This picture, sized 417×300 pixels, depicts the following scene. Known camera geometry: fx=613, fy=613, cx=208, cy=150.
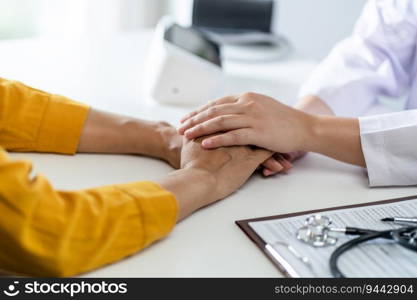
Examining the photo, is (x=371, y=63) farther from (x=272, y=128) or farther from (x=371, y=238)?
(x=371, y=238)

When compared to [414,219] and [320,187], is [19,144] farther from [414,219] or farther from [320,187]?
[414,219]

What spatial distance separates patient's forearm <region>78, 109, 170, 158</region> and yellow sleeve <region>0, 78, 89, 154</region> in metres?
0.02

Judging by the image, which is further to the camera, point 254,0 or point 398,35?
point 254,0

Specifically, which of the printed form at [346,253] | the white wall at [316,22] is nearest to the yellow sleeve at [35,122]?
the printed form at [346,253]

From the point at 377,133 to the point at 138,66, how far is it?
0.79 metres

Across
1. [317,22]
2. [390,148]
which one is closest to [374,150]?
[390,148]

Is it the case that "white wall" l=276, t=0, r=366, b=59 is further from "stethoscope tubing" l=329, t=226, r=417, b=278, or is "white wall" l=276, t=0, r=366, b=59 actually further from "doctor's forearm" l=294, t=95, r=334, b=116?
"stethoscope tubing" l=329, t=226, r=417, b=278

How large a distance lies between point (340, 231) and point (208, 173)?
232 mm

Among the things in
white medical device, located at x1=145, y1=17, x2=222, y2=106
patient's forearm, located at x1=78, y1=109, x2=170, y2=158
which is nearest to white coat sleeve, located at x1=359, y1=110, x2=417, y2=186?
patient's forearm, located at x1=78, y1=109, x2=170, y2=158

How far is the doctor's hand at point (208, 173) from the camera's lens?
0.87 m

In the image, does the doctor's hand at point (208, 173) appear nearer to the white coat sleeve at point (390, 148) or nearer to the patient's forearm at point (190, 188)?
the patient's forearm at point (190, 188)

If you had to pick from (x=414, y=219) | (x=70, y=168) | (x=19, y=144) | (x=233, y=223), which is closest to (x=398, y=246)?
(x=414, y=219)

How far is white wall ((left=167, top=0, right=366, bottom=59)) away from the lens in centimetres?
218

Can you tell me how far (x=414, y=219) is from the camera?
2.78ft
